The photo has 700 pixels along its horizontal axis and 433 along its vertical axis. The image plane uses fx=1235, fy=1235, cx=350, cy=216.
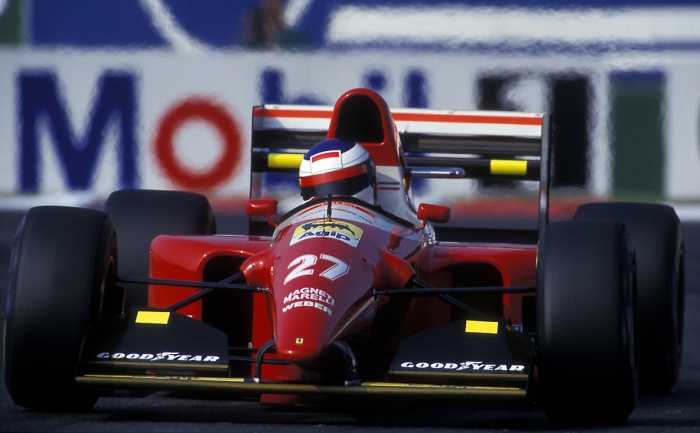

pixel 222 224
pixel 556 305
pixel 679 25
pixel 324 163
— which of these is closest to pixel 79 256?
pixel 324 163

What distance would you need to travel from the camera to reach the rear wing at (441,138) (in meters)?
6.73

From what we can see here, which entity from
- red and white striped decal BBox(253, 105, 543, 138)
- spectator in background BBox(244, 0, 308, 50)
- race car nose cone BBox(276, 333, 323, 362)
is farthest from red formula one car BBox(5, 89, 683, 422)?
spectator in background BBox(244, 0, 308, 50)

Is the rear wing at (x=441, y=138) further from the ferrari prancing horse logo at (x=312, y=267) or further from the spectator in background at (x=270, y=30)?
the spectator in background at (x=270, y=30)

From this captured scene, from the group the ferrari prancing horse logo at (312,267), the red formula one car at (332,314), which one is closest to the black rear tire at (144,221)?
the red formula one car at (332,314)

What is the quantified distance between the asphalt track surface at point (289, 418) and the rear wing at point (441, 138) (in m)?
1.86

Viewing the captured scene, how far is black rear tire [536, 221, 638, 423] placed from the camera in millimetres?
4090

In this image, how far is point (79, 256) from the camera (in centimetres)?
425

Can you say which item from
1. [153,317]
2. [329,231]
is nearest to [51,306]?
[153,317]

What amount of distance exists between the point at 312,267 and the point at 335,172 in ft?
3.06

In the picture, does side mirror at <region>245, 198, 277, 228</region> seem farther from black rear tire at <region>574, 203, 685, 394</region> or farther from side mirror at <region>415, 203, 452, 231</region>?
black rear tire at <region>574, 203, 685, 394</region>

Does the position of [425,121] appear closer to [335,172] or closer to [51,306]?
[335,172]

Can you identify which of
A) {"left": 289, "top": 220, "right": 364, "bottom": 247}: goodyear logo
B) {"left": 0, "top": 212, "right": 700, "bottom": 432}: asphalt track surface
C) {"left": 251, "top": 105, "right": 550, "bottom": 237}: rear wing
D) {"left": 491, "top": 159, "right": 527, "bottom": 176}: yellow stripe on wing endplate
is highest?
{"left": 251, "top": 105, "right": 550, "bottom": 237}: rear wing

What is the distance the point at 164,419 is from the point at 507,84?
10097 millimetres

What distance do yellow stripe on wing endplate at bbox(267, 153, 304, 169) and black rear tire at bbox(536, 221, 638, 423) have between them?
2.68m
